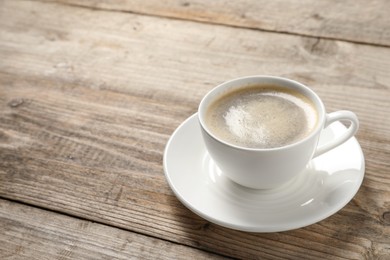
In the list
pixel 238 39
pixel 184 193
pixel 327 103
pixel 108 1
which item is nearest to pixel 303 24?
pixel 238 39

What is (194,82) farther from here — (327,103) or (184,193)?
(184,193)

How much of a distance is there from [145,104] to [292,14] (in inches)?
16.3

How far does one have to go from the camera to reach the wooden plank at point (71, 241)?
681 millimetres

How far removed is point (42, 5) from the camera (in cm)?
132

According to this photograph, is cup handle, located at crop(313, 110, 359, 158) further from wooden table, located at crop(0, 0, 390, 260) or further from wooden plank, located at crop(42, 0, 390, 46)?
wooden plank, located at crop(42, 0, 390, 46)

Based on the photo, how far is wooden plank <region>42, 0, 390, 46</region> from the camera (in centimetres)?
110

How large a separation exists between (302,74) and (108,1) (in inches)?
21.4

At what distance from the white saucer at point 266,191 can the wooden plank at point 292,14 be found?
364 mm

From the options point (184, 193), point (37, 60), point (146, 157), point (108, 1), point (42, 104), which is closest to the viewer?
point (184, 193)

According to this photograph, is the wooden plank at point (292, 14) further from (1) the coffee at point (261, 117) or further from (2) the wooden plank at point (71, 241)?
(2) the wooden plank at point (71, 241)

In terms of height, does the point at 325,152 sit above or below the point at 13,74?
above

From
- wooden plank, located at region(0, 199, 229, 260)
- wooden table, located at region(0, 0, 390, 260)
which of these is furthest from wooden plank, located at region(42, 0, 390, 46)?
wooden plank, located at region(0, 199, 229, 260)

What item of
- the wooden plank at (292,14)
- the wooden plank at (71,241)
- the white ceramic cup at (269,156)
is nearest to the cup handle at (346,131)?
the white ceramic cup at (269,156)

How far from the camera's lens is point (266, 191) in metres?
0.71
